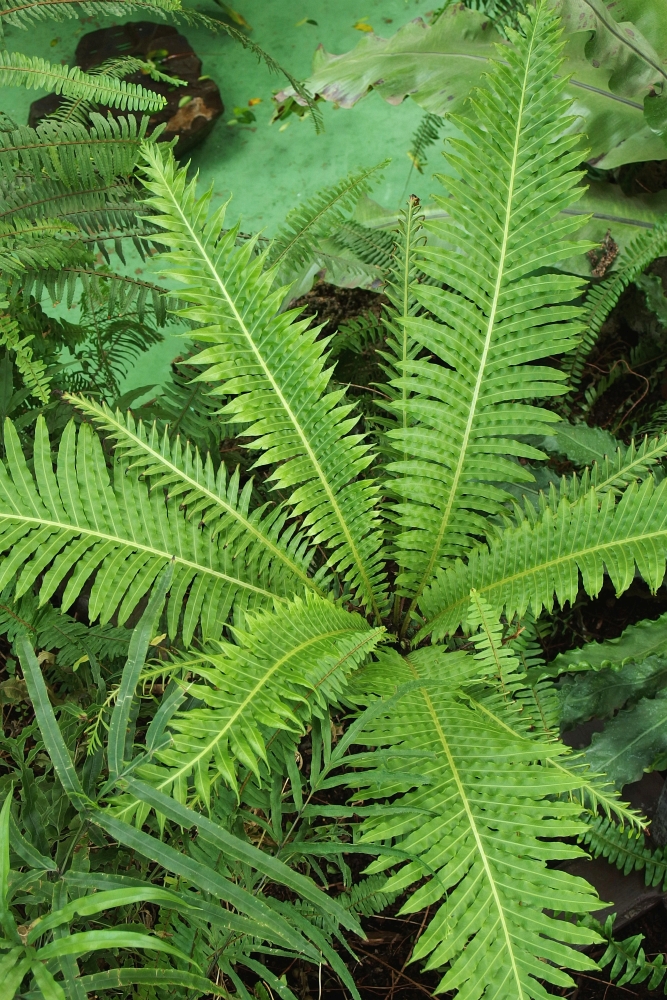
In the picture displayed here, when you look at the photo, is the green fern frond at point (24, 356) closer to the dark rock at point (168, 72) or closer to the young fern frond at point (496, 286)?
the young fern frond at point (496, 286)

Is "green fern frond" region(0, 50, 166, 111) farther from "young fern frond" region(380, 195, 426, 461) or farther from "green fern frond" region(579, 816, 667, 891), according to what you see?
"green fern frond" region(579, 816, 667, 891)

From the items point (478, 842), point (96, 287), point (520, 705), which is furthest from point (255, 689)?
point (96, 287)

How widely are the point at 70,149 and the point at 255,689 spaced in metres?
1.14

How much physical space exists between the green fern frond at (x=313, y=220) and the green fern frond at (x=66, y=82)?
36cm

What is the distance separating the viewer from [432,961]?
0.81 metres

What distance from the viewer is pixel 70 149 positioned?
53.7 inches

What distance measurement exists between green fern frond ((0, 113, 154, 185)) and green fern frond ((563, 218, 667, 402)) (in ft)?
3.34

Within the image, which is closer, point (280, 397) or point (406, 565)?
point (280, 397)

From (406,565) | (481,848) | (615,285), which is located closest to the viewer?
(481,848)

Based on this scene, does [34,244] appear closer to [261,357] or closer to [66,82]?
[66,82]

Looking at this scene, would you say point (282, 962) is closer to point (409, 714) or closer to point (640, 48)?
point (409, 714)

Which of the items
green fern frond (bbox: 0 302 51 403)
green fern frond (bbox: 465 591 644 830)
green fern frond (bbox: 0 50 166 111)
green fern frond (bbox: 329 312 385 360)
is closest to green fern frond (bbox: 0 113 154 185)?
green fern frond (bbox: 0 50 166 111)

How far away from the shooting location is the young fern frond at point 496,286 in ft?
3.81

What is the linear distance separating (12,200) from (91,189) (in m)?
0.16
